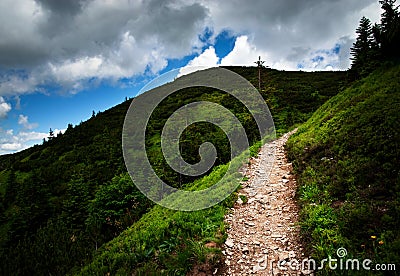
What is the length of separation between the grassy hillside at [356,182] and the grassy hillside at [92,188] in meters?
3.14

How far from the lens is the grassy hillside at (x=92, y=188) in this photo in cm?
1933

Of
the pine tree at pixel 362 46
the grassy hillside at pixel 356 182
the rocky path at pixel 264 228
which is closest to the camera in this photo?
the grassy hillside at pixel 356 182

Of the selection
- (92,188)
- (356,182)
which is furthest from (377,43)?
(92,188)

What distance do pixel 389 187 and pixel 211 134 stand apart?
2275cm

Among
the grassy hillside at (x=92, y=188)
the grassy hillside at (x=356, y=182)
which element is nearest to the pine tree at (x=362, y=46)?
the grassy hillside at (x=92, y=188)

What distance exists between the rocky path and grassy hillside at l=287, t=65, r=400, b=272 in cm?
53

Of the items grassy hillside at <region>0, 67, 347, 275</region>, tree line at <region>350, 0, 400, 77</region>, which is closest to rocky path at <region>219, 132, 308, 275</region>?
grassy hillside at <region>0, 67, 347, 275</region>

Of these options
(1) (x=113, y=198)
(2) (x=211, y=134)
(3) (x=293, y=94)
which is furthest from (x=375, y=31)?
(1) (x=113, y=198)

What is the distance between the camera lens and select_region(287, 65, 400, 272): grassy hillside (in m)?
5.77

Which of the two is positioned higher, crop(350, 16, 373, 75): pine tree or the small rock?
crop(350, 16, 373, 75): pine tree

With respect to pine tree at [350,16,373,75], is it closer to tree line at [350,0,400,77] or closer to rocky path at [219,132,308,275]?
tree line at [350,0,400,77]

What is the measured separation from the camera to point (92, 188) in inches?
1227

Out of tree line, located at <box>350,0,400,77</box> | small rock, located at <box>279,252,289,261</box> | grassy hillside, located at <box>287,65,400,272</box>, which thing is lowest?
small rock, located at <box>279,252,289,261</box>

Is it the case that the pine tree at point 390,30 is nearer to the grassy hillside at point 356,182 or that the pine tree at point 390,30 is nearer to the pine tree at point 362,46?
the pine tree at point 362,46
